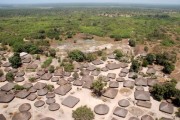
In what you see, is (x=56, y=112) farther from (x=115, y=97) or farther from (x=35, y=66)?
(x=35, y=66)

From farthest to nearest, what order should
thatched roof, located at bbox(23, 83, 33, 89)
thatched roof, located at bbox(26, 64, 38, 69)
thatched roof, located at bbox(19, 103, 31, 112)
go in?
1. thatched roof, located at bbox(26, 64, 38, 69)
2. thatched roof, located at bbox(23, 83, 33, 89)
3. thatched roof, located at bbox(19, 103, 31, 112)

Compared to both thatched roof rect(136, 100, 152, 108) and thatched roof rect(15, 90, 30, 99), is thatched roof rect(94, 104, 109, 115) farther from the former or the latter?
thatched roof rect(15, 90, 30, 99)

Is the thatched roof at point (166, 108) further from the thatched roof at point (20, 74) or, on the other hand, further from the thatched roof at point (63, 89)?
the thatched roof at point (20, 74)

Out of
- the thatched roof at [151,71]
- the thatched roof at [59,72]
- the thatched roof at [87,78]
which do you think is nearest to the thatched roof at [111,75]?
the thatched roof at [87,78]

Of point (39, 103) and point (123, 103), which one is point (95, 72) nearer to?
point (123, 103)

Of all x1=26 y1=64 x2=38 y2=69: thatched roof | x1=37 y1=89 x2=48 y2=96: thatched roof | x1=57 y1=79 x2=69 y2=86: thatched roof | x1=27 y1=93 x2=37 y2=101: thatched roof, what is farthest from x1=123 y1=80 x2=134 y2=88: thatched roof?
x1=26 y1=64 x2=38 y2=69: thatched roof

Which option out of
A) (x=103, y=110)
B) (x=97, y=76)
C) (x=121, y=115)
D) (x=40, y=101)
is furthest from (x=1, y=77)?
(x=121, y=115)

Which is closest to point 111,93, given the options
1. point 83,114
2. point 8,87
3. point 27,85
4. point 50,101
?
point 83,114
